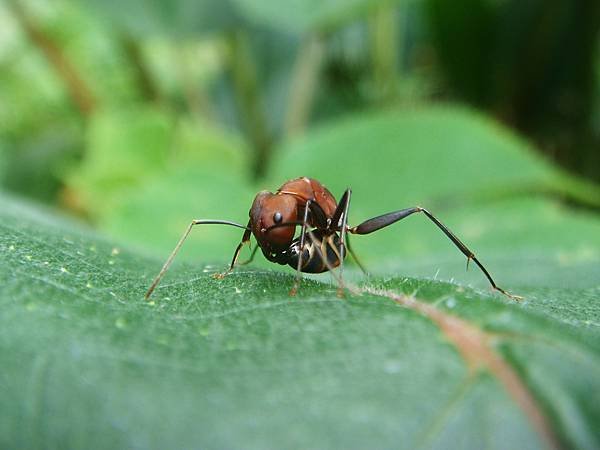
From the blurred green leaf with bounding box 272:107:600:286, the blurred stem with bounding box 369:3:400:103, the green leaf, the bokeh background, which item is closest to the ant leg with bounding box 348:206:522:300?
the bokeh background

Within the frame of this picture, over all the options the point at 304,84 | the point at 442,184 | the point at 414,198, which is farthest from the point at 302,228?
the point at 304,84

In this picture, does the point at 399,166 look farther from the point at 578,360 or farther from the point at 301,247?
the point at 578,360

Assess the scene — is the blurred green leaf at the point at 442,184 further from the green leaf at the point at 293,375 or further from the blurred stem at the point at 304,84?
the green leaf at the point at 293,375

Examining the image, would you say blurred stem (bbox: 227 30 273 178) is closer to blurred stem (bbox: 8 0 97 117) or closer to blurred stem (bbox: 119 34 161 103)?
blurred stem (bbox: 119 34 161 103)

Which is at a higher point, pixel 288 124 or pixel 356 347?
pixel 288 124

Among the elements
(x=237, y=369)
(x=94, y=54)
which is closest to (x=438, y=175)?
(x=237, y=369)

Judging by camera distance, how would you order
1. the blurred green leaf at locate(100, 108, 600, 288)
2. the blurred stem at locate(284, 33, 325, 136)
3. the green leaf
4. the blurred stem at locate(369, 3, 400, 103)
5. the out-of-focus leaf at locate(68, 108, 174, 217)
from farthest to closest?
1. the blurred stem at locate(369, 3, 400, 103)
2. the blurred stem at locate(284, 33, 325, 136)
3. the out-of-focus leaf at locate(68, 108, 174, 217)
4. the blurred green leaf at locate(100, 108, 600, 288)
5. the green leaf
